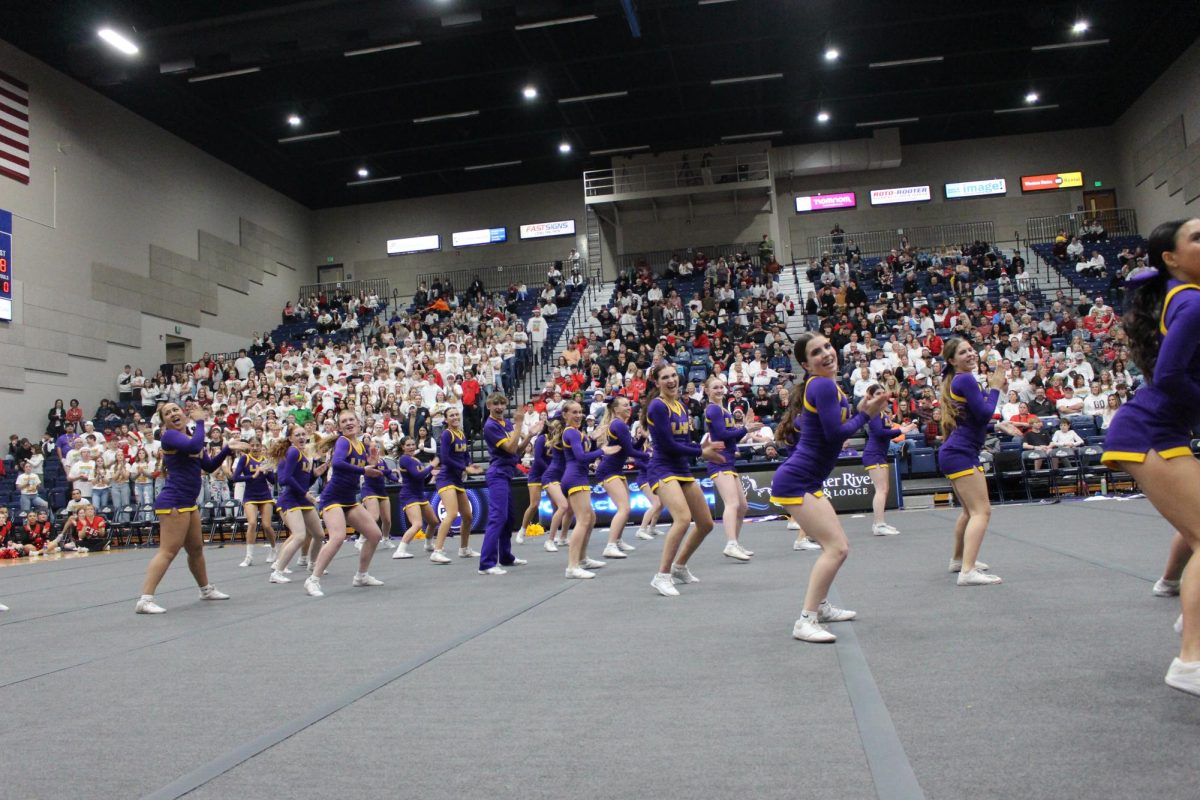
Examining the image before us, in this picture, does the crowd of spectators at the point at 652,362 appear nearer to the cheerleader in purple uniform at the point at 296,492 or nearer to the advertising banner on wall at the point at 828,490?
the advertising banner on wall at the point at 828,490

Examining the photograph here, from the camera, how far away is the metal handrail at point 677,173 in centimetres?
3017

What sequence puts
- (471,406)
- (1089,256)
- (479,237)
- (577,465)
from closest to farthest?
(577,465) → (471,406) → (1089,256) → (479,237)

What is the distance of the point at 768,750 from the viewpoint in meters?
3.15

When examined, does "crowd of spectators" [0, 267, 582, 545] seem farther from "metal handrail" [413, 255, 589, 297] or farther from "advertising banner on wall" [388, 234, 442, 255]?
"advertising banner on wall" [388, 234, 442, 255]

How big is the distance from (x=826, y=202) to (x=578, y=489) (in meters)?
25.9

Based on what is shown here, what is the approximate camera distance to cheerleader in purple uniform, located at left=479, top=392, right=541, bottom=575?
9.46 m

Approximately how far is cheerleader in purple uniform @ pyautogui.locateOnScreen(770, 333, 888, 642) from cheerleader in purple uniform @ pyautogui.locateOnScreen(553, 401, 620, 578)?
348 cm

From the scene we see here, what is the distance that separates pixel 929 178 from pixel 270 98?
2306cm

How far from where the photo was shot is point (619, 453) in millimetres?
9492

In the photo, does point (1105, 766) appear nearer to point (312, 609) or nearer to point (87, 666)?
point (87, 666)

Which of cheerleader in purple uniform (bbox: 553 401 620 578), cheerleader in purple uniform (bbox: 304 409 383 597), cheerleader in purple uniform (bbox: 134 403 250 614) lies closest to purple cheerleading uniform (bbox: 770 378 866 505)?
cheerleader in purple uniform (bbox: 553 401 620 578)

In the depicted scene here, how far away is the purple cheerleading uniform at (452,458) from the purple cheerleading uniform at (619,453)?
74.6 inches

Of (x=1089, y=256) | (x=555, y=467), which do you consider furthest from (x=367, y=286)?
(x=1089, y=256)

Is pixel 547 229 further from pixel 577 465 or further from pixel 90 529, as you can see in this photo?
pixel 577 465
